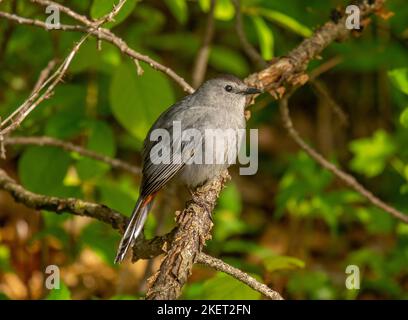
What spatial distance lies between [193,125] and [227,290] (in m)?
1.07

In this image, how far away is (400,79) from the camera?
3688 mm

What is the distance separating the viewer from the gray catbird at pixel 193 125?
375cm

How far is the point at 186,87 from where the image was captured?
150 inches

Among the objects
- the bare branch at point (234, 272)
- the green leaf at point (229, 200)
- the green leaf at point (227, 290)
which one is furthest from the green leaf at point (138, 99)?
the green leaf at point (229, 200)

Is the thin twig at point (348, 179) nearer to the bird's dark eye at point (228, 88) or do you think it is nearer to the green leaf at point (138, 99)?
the bird's dark eye at point (228, 88)

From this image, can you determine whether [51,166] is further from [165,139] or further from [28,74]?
[28,74]

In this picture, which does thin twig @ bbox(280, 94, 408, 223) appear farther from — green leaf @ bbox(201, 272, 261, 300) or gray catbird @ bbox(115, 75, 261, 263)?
green leaf @ bbox(201, 272, 261, 300)

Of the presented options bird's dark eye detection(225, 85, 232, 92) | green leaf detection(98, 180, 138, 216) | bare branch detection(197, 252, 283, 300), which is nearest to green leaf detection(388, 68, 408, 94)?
bird's dark eye detection(225, 85, 232, 92)

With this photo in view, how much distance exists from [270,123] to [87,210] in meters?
4.93

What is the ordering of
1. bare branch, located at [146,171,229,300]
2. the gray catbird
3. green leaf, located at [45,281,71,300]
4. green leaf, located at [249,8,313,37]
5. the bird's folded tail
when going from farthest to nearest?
green leaf, located at [249,8,313,37]
the gray catbird
the bird's folded tail
green leaf, located at [45,281,71,300]
bare branch, located at [146,171,229,300]

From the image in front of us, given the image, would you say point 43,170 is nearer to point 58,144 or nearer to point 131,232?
point 58,144

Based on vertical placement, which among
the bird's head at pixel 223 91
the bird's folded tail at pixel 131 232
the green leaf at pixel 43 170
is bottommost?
the bird's folded tail at pixel 131 232

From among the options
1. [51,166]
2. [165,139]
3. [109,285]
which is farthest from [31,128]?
[109,285]

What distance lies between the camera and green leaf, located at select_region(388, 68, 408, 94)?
364 cm
